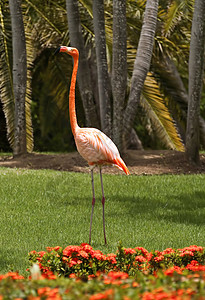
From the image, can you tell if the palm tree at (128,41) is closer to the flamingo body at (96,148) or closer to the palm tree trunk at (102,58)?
the palm tree trunk at (102,58)

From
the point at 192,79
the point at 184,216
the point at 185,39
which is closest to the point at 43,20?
the point at 185,39

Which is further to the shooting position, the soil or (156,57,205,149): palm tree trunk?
(156,57,205,149): palm tree trunk

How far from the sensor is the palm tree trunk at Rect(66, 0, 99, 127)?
12852 mm

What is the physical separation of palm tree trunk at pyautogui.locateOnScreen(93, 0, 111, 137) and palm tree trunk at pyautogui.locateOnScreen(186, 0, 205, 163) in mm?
1877

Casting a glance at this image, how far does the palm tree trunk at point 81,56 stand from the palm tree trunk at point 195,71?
8.03ft

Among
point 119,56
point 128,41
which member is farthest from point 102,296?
point 128,41

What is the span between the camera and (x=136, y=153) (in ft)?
45.5

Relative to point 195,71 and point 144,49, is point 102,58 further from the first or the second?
point 195,71

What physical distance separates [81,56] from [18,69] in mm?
1712

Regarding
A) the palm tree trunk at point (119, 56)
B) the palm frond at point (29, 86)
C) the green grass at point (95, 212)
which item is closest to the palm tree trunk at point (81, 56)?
the palm tree trunk at point (119, 56)

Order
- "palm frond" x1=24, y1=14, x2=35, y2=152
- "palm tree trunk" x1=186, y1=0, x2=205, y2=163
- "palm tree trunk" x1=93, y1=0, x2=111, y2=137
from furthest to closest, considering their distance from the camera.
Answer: "palm frond" x1=24, y1=14, x2=35, y2=152 < "palm tree trunk" x1=93, y1=0, x2=111, y2=137 < "palm tree trunk" x1=186, y1=0, x2=205, y2=163

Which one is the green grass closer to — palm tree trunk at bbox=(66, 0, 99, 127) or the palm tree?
palm tree trunk at bbox=(66, 0, 99, 127)

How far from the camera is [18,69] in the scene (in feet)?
44.9

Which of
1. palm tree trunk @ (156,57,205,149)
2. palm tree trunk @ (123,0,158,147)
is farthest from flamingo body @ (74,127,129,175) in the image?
palm tree trunk @ (156,57,205,149)
